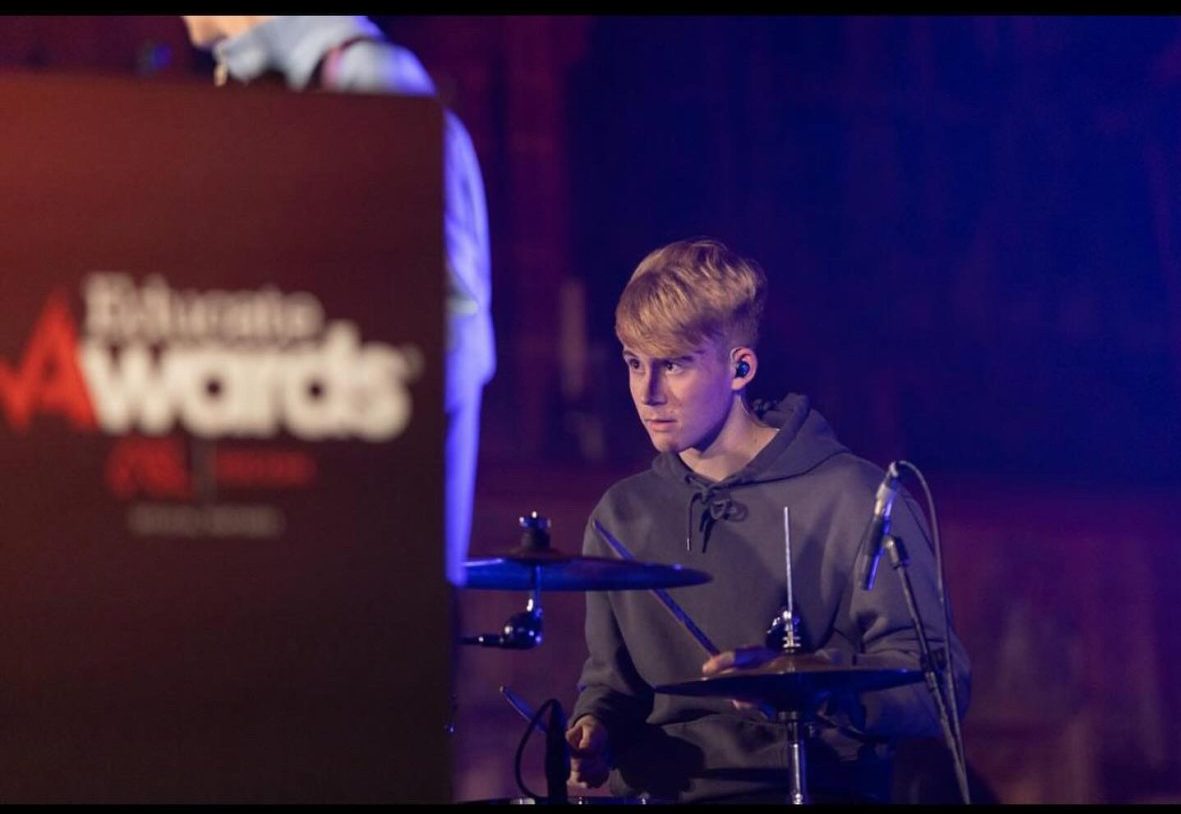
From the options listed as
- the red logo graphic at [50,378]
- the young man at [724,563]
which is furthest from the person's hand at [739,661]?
the red logo graphic at [50,378]

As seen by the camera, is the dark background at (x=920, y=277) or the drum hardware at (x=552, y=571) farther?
the dark background at (x=920, y=277)

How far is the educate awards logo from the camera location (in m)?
1.26

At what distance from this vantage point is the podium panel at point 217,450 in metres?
1.26

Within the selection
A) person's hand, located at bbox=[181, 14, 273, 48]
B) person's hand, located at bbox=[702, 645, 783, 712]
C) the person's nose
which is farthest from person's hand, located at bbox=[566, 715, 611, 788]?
person's hand, located at bbox=[181, 14, 273, 48]

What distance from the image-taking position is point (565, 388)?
20.5 feet

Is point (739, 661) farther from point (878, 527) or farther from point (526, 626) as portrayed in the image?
point (526, 626)

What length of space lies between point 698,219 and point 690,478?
2.82 metres

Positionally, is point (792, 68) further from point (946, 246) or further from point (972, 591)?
point (972, 591)

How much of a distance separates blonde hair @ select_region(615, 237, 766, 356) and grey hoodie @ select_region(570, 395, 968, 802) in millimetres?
241

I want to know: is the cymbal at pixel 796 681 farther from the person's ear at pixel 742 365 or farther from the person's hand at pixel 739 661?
the person's ear at pixel 742 365

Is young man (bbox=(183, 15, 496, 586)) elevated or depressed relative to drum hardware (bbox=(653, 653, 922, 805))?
elevated

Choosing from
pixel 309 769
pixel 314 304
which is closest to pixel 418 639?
pixel 309 769

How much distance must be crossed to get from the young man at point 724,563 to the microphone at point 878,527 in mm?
493

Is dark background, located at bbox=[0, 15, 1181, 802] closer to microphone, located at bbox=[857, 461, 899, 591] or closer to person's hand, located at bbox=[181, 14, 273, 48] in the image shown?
microphone, located at bbox=[857, 461, 899, 591]
